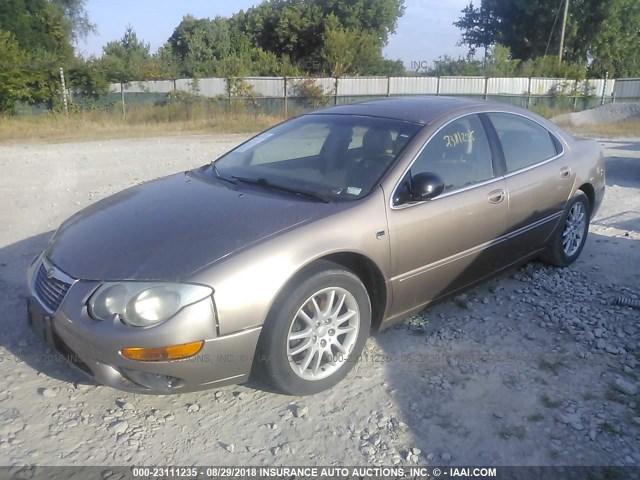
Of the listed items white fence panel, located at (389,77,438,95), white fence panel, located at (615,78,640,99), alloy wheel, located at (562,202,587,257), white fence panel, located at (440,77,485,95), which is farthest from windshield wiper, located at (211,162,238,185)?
white fence panel, located at (615,78,640,99)

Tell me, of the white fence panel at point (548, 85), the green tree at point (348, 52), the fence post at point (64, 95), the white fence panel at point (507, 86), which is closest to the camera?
the fence post at point (64, 95)

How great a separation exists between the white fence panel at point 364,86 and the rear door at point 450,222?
2153cm

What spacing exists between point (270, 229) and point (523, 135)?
A: 8.60 ft

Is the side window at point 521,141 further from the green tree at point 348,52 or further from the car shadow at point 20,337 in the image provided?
the green tree at point 348,52

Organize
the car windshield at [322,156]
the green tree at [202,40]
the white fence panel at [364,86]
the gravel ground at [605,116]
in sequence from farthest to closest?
the green tree at [202,40] < the white fence panel at [364,86] < the gravel ground at [605,116] < the car windshield at [322,156]

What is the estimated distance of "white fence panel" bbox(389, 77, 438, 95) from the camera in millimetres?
25484

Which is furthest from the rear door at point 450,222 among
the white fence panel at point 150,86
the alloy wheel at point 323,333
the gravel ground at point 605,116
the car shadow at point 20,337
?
the white fence panel at point 150,86

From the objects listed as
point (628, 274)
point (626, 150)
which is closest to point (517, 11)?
point (626, 150)

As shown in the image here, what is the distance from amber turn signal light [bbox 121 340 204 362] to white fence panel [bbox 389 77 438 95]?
23898mm

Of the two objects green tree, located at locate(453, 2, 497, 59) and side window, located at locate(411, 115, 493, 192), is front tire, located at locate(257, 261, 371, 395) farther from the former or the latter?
green tree, located at locate(453, 2, 497, 59)

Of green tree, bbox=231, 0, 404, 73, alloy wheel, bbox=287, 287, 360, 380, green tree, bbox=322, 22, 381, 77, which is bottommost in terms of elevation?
alloy wheel, bbox=287, 287, 360, 380

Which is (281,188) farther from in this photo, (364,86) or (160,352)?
(364,86)

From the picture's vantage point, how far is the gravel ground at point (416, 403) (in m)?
2.71

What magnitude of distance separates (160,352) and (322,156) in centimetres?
191
